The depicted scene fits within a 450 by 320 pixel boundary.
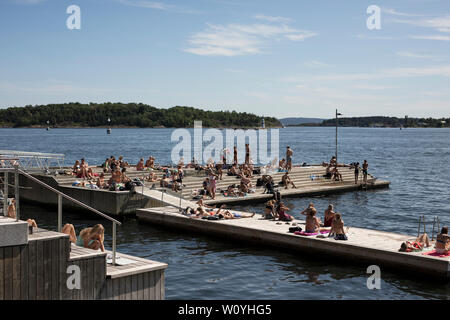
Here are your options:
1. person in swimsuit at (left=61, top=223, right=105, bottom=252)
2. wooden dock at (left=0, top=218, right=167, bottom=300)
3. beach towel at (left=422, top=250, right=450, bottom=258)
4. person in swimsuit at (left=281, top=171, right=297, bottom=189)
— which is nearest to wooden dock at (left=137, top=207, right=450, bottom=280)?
beach towel at (left=422, top=250, right=450, bottom=258)

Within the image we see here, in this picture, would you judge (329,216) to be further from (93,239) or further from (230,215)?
(93,239)

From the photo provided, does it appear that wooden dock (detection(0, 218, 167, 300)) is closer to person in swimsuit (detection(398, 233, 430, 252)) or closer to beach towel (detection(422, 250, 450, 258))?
person in swimsuit (detection(398, 233, 430, 252))

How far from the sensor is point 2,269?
890cm

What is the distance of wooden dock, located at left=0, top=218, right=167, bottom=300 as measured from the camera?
29.8 ft

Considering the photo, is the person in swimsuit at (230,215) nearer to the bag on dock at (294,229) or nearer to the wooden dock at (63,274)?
the bag on dock at (294,229)

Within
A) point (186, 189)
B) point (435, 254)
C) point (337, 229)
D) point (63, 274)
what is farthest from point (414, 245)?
point (186, 189)

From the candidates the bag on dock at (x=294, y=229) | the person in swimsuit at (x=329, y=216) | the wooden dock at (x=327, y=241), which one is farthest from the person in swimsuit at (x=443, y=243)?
the bag on dock at (x=294, y=229)

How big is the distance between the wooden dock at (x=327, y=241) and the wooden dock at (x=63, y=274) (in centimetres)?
850

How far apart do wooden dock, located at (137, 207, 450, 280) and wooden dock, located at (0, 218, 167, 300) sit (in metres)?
8.50

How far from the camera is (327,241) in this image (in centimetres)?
1822

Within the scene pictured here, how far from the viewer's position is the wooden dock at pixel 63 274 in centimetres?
907

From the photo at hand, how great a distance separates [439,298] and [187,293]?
6961 millimetres
